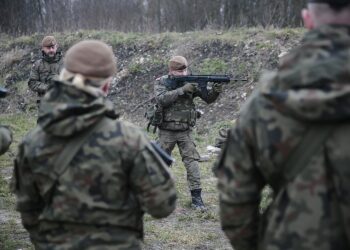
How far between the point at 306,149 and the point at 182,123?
15.5ft

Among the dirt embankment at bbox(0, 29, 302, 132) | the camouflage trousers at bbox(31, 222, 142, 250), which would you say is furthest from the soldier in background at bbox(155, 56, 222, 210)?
the dirt embankment at bbox(0, 29, 302, 132)

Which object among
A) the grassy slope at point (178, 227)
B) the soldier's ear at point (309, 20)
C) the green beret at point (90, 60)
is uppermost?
the soldier's ear at point (309, 20)

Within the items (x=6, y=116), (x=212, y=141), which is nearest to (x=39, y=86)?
(x=212, y=141)

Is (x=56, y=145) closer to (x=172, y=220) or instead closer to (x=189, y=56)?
(x=172, y=220)

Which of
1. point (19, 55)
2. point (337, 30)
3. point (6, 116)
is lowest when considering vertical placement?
point (6, 116)

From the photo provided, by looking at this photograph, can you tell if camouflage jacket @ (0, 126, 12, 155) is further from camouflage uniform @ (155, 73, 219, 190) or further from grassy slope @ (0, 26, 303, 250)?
camouflage uniform @ (155, 73, 219, 190)

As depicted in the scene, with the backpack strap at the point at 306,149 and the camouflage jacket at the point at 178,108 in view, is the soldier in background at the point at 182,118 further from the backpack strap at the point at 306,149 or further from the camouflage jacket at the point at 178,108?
the backpack strap at the point at 306,149

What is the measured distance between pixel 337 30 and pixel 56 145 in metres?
1.39

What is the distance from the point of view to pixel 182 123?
6852 millimetres

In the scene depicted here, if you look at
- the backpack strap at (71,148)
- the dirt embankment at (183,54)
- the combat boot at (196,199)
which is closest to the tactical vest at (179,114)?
the combat boot at (196,199)

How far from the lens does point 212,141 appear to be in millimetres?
11180

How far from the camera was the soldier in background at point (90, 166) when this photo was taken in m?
2.63

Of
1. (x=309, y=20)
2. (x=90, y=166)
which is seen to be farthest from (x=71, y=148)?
(x=309, y=20)

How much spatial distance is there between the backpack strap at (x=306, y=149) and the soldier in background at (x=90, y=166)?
2.47 ft
